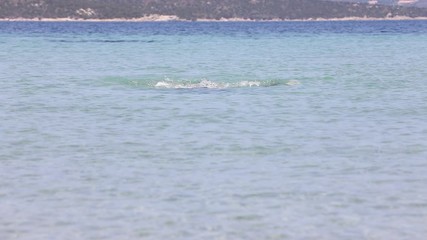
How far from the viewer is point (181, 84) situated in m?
31.0

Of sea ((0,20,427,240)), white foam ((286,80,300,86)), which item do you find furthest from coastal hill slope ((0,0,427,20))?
sea ((0,20,427,240))

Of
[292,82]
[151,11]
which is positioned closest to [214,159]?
[292,82]

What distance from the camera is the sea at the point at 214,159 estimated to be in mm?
11898

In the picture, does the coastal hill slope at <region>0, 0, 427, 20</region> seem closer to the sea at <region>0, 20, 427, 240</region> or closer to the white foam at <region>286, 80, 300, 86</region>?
the white foam at <region>286, 80, 300, 86</region>

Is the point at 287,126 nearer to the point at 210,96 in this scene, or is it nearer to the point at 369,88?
the point at 210,96

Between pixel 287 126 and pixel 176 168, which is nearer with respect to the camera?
pixel 176 168

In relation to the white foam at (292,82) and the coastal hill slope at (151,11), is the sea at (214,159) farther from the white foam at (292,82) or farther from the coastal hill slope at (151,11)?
the coastal hill slope at (151,11)

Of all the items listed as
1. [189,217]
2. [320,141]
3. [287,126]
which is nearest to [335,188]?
[189,217]

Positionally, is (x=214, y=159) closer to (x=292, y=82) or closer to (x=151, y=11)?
(x=292, y=82)

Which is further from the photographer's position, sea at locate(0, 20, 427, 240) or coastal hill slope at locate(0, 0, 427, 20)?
coastal hill slope at locate(0, 0, 427, 20)

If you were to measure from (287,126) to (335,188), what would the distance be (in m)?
6.54

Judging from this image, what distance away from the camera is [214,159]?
16.1m

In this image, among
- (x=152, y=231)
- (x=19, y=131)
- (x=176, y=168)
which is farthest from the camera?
(x=19, y=131)

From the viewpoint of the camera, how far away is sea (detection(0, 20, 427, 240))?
1190 centimetres
